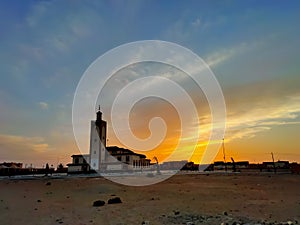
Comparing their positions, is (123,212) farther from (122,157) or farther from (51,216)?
(122,157)

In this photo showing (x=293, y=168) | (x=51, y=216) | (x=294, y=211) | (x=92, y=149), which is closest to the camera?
(x=51, y=216)

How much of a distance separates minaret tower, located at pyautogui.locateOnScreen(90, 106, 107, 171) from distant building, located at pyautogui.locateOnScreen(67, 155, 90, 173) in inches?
99.7

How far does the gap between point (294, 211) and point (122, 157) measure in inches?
2578

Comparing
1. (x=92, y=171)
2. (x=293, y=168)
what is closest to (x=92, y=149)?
(x=92, y=171)

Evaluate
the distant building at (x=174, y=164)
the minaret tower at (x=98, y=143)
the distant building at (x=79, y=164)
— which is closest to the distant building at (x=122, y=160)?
the minaret tower at (x=98, y=143)

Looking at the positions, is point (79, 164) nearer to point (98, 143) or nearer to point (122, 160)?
point (98, 143)

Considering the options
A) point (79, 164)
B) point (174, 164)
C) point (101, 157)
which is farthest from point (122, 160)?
point (174, 164)

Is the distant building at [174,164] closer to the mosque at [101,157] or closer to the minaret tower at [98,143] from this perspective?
the mosque at [101,157]

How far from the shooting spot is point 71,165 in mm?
79688

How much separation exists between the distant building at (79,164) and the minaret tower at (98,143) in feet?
8.31

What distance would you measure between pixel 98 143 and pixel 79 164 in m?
8.70

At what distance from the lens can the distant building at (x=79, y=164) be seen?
253 feet

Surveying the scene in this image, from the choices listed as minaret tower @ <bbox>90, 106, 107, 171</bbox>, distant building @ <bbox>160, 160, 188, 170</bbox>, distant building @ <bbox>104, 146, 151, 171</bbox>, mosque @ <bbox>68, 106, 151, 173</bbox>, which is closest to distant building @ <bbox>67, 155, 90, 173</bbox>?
mosque @ <bbox>68, 106, 151, 173</bbox>

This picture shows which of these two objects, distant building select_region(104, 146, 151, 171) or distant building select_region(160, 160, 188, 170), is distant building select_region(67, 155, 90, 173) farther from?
distant building select_region(160, 160, 188, 170)
